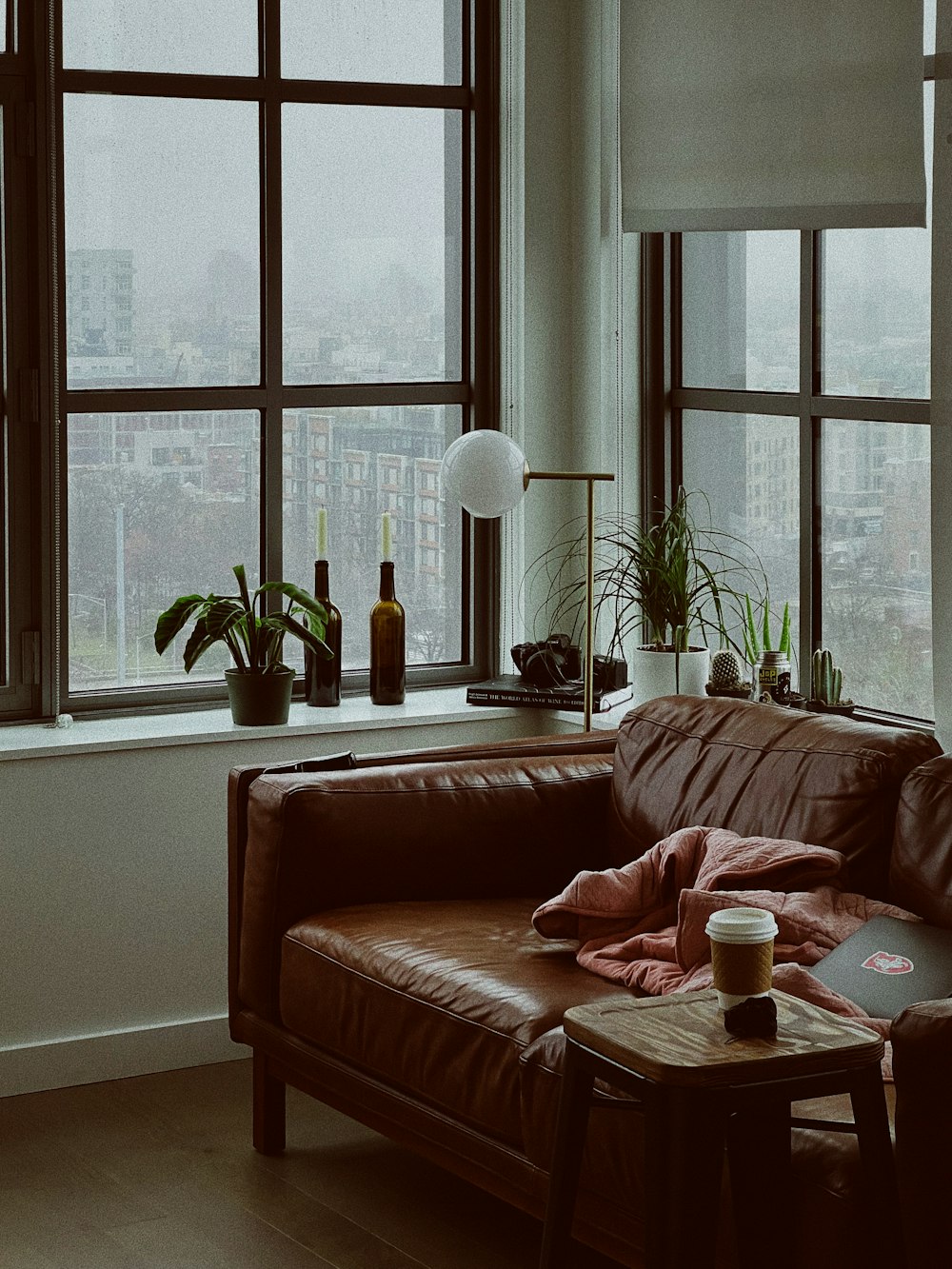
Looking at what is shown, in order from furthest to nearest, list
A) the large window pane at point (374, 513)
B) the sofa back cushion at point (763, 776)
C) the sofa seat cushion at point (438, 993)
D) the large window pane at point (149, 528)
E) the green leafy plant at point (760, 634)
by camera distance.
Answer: the large window pane at point (374, 513) < the large window pane at point (149, 528) < the green leafy plant at point (760, 634) < the sofa back cushion at point (763, 776) < the sofa seat cushion at point (438, 993)

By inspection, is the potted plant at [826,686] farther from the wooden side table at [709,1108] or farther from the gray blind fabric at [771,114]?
the wooden side table at [709,1108]

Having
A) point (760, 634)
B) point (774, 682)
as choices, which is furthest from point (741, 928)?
point (760, 634)

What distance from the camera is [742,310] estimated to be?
4223mm

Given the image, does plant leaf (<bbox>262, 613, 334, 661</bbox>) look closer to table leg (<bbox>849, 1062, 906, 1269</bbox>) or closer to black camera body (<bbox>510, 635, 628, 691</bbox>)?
black camera body (<bbox>510, 635, 628, 691</bbox>)

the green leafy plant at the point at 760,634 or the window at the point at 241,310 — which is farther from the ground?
the window at the point at 241,310

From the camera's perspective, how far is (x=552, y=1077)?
8.66 ft

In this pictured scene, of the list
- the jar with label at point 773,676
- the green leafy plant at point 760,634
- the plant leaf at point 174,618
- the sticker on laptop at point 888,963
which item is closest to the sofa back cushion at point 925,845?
the sticker on laptop at point 888,963

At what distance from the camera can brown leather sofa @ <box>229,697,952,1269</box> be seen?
2.69 m

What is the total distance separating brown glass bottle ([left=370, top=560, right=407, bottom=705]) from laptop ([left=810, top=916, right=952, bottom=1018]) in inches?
71.0

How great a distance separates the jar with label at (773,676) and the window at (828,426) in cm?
16

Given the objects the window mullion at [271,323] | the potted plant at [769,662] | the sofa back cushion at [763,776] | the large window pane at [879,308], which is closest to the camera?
the sofa back cushion at [763,776]

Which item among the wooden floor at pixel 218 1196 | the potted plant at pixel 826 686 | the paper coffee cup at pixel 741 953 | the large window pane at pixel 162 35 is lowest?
the wooden floor at pixel 218 1196

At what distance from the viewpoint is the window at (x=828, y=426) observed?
3.75 meters

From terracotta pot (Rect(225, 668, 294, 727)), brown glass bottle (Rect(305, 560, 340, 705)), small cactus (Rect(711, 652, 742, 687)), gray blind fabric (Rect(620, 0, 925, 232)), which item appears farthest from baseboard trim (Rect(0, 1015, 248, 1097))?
gray blind fabric (Rect(620, 0, 925, 232))
